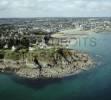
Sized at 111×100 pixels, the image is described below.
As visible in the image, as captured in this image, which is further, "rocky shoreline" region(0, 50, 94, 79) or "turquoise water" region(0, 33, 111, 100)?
"rocky shoreline" region(0, 50, 94, 79)

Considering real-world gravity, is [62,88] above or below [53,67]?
below

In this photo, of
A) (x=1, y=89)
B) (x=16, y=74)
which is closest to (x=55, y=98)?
(x=1, y=89)

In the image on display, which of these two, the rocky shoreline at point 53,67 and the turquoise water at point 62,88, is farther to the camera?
the rocky shoreline at point 53,67

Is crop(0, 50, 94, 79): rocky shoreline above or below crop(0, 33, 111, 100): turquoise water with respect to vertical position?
above

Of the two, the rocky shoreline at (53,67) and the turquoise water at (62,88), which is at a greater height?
the rocky shoreline at (53,67)

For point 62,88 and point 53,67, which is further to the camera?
point 53,67
